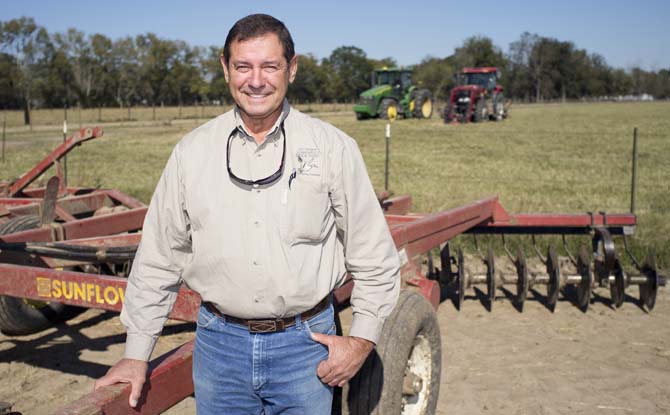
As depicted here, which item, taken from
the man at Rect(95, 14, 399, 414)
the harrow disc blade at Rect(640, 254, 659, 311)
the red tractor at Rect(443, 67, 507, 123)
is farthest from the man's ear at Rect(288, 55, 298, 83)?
the red tractor at Rect(443, 67, 507, 123)

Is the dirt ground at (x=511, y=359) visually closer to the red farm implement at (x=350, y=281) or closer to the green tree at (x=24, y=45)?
the red farm implement at (x=350, y=281)

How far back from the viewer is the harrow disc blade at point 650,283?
5.80m

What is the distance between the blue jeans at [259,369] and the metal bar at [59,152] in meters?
4.39

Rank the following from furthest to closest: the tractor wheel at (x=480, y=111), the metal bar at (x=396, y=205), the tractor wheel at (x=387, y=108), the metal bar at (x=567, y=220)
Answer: the tractor wheel at (x=387, y=108) < the tractor wheel at (x=480, y=111) < the metal bar at (x=396, y=205) < the metal bar at (x=567, y=220)

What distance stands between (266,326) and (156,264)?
40 cm

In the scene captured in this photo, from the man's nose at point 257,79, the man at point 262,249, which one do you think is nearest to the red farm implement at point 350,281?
the man at point 262,249

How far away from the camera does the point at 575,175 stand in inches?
544

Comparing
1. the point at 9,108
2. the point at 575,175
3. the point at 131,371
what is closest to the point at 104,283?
the point at 131,371

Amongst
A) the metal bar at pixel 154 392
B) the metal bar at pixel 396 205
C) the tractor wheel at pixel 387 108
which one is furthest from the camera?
the tractor wheel at pixel 387 108

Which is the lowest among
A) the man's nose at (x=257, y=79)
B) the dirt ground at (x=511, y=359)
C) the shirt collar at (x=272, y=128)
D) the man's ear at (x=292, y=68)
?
the dirt ground at (x=511, y=359)

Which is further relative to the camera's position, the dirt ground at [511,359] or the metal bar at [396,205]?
the metal bar at [396,205]

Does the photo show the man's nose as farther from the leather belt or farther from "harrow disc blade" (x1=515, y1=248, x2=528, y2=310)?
"harrow disc blade" (x1=515, y1=248, x2=528, y2=310)

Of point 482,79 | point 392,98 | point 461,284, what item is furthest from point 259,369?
point 482,79

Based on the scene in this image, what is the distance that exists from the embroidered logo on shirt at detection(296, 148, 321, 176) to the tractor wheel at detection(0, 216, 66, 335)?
355 centimetres
